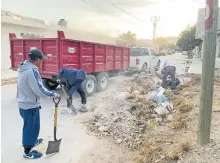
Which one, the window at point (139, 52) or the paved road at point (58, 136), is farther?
the window at point (139, 52)

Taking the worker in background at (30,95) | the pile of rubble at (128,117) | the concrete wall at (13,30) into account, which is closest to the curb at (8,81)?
the concrete wall at (13,30)

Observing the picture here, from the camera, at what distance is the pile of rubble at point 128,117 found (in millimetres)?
5012

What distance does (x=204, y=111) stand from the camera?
11.6 feet

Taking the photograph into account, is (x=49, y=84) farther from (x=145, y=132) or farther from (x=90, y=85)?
(x=145, y=132)

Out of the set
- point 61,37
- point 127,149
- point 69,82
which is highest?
point 61,37

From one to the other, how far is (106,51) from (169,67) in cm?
254

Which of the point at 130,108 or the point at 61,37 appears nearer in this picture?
the point at 130,108

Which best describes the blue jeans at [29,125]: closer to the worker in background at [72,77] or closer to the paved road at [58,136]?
the paved road at [58,136]

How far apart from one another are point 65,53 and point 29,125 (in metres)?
4.15

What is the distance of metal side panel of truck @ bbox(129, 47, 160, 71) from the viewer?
14.4 metres

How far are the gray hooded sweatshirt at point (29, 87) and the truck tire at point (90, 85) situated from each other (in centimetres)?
495

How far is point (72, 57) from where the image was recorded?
817cm

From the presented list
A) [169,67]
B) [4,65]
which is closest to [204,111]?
[169,67]

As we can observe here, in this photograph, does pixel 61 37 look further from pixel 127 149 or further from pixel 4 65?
pixel 4 65
